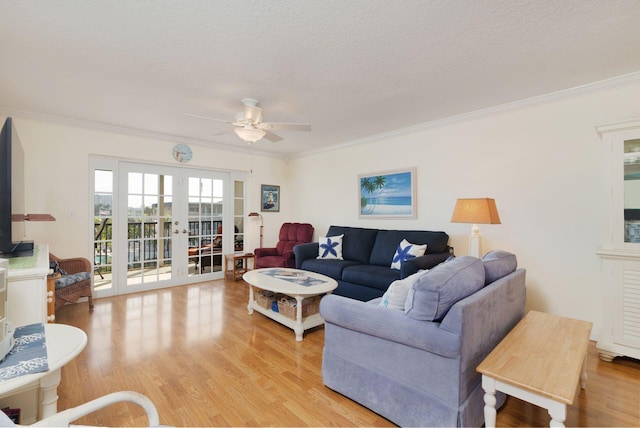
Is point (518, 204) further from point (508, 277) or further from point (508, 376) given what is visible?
point (508, 376)

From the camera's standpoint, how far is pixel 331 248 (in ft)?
14.1

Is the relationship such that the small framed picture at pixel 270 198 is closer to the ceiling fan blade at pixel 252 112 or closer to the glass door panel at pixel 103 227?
the glass door panel at pixel 103 227

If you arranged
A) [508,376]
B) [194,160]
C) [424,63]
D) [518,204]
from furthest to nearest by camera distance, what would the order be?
[194,160] < [518,204] < [424,63] < [508,376]

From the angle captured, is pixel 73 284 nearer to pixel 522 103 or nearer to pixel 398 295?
pixel 398 295

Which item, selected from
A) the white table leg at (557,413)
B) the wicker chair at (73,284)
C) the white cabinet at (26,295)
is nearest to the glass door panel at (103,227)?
the wicker chair at (73,284)

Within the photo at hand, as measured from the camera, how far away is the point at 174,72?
2434 mm

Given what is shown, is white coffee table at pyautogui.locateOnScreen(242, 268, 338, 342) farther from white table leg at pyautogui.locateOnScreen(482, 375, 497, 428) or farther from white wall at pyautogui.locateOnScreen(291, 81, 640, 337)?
white wall at pyautogui.locateOnScreen(291, 81, 640, 337)

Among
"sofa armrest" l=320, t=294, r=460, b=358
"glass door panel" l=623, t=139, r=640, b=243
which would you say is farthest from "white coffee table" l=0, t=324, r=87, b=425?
"glass door panel" l=623, t=139, r=640, b=243

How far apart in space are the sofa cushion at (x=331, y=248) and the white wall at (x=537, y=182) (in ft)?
3.50

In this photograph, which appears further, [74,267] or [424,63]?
[74,267]

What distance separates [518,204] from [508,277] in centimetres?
153

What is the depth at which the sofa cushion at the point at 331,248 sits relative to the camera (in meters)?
4.26

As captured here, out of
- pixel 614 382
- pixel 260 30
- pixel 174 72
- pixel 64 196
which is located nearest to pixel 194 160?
pixel 64 196

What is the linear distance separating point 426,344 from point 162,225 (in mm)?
4313
